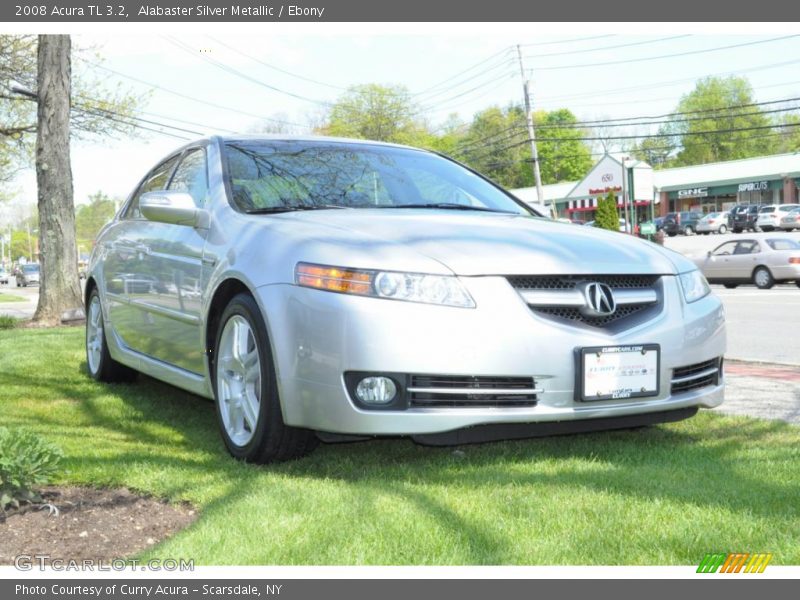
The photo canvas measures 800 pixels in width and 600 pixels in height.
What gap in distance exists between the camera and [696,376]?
4.29m

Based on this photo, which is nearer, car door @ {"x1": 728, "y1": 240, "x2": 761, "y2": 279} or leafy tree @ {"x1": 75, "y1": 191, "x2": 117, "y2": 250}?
car door @ {"x1": 728, "y1": 240, "x2": 761, "y2": 279}

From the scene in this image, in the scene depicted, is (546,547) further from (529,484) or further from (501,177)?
(501,177)

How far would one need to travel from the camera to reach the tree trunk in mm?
12484

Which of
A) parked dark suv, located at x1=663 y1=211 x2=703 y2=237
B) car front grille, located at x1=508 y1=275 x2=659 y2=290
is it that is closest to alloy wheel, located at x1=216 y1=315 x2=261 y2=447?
car front grille, located at x1=508 y1=275 x2=659 y2=290

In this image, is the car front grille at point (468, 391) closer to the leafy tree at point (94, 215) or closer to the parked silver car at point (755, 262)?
the parked silver car at point (755, 262)

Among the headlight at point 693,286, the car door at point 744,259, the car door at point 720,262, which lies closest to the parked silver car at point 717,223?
the car door at point 720,262

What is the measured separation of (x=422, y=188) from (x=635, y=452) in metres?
1.90

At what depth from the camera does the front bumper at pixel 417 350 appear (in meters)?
3.64

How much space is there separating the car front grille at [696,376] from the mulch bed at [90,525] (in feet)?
7.34

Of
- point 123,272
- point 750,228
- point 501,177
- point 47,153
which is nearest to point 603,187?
point 750,228

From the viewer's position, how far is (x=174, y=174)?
19.2 ft

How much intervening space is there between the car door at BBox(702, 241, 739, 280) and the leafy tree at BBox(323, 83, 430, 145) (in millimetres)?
72201

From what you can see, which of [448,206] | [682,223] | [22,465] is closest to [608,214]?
[682,223]

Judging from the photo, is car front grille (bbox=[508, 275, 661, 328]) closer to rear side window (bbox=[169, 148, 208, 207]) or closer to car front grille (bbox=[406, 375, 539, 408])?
car front grille (bbox=[406, 375, 539, 408])
